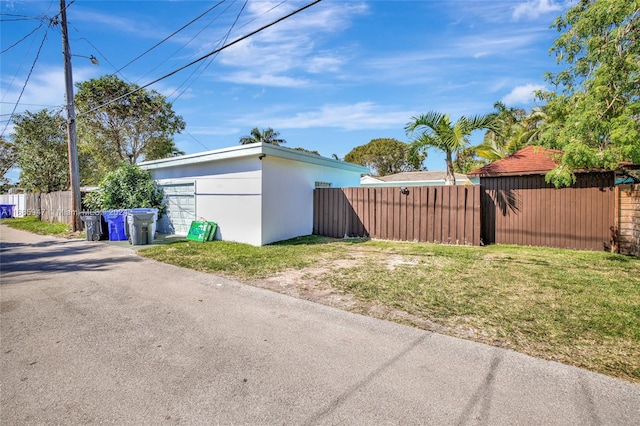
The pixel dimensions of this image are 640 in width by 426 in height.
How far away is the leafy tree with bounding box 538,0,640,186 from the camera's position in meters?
5.81

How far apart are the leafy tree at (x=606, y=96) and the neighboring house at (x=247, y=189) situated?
7.01m

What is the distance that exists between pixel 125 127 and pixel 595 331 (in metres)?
26.1

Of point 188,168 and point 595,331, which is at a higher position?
point 188,168

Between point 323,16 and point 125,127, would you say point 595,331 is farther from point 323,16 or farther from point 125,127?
point 125,127

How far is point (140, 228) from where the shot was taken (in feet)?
31.4

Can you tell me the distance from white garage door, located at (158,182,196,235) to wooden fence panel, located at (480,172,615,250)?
32.0 ft

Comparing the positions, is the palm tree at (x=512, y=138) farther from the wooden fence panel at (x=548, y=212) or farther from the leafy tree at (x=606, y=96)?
the leafy tree at (x=606, y=96)

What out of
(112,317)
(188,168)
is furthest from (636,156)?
(188,168)

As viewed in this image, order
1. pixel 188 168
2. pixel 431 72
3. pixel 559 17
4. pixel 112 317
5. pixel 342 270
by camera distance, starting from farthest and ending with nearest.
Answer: pixel 188 168
pixel 431 72
pixel 559 17
pixel 342 270
pixel 112 317

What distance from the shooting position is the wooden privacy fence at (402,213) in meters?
9.01

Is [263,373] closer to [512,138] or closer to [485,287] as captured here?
[485,287]

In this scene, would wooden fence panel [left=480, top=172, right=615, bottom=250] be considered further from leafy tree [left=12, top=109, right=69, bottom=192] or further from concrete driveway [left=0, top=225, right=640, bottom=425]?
Result: leafy tree [left=12, top=109, right=69, bottom=192]

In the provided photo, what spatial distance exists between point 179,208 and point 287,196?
462cm

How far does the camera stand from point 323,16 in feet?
22.3
